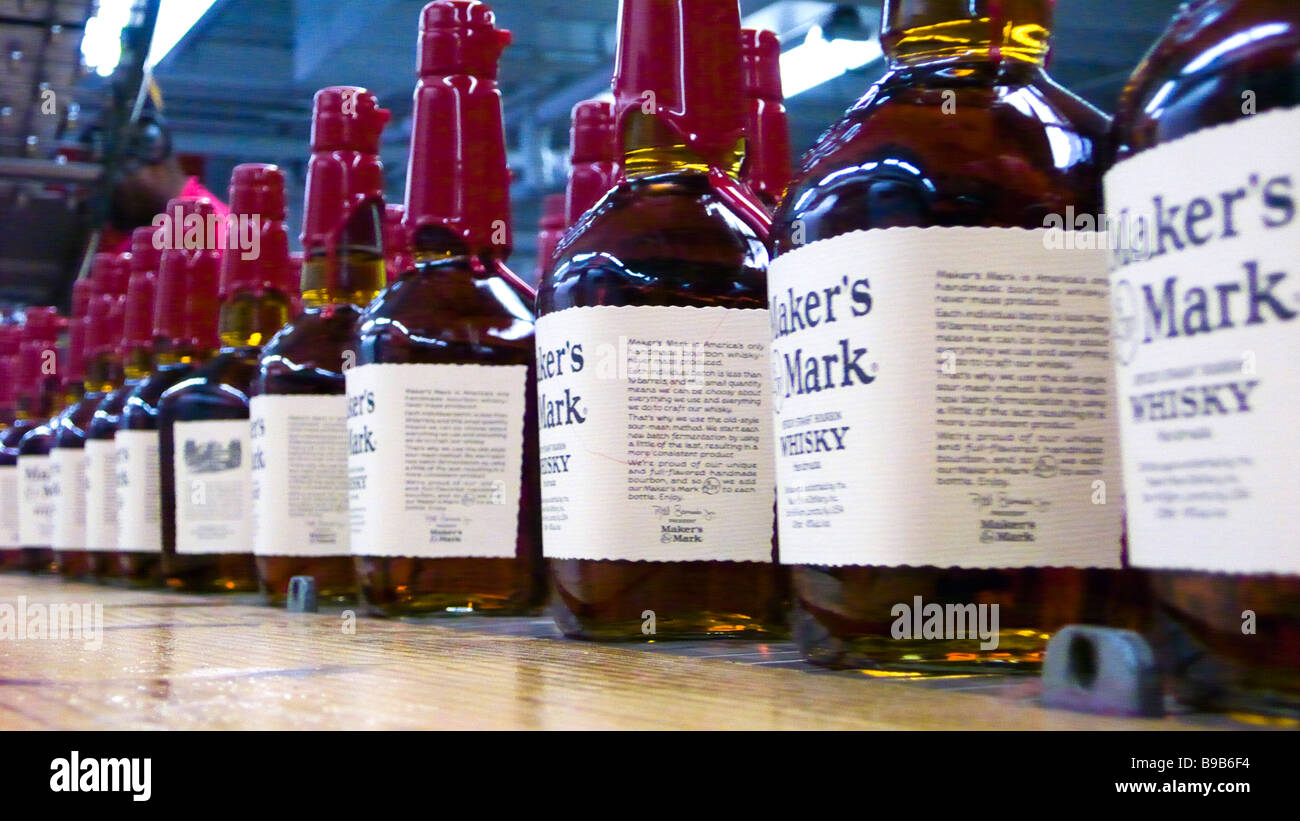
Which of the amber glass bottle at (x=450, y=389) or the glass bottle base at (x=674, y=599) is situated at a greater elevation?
the amber glass bottle at (x=450, y=389)

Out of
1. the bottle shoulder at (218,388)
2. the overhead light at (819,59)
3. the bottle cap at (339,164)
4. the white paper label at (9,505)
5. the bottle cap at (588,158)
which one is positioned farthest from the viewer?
the overhead light at (819,59)

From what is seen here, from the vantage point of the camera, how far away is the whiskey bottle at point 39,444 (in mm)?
1752

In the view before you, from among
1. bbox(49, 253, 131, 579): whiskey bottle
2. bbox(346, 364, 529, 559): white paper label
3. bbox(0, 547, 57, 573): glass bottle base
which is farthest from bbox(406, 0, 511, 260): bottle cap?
bbox(0, 547, 57, 573): glass bottle base

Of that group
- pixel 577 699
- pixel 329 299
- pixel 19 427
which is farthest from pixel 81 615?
pixel 19 427

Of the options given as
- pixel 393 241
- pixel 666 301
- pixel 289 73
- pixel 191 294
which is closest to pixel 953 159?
pixel 666 301

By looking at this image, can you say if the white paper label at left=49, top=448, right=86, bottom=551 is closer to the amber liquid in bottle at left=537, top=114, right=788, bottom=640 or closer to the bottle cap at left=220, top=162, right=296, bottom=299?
the bottle cap at left=220, top=162, right=296, bottom=299

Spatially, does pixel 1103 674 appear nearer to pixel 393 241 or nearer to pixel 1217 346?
pixel 1217 346

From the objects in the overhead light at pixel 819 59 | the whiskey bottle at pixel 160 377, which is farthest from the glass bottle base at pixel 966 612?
the overhead light at pixel 819 59

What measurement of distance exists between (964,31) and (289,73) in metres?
5.06

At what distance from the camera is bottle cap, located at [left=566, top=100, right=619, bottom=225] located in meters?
0.92

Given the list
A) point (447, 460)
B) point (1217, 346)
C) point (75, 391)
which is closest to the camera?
point (1217, 346)

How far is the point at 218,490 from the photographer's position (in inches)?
44.2

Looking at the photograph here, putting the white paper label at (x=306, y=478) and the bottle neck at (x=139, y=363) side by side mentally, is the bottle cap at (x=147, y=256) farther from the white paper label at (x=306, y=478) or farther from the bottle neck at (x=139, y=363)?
the white paper label at (x=306, y=478)
